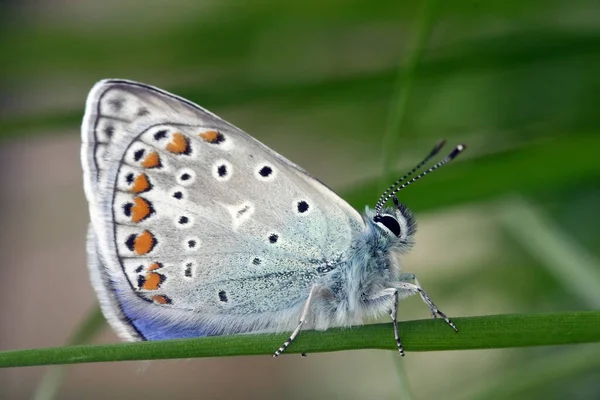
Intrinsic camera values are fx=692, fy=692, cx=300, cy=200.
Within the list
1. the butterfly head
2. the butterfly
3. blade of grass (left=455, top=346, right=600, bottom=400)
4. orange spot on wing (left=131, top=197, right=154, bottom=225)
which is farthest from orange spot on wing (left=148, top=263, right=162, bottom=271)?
blade of grass (left=455, top=346, right=600, bottom=400)

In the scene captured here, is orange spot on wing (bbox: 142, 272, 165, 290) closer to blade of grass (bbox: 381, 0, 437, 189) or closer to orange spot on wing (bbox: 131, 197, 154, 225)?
orange spot on wing (bbox: 131, 197, 154, 225)

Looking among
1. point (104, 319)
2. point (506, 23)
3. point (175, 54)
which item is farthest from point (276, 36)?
point (104, 319)

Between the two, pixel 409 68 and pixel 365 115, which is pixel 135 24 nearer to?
pixel 365 115

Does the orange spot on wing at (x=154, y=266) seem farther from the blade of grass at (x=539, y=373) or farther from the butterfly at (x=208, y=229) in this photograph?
the blade of grass at (x=539, y=373)

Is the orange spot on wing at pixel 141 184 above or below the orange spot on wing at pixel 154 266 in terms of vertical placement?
above

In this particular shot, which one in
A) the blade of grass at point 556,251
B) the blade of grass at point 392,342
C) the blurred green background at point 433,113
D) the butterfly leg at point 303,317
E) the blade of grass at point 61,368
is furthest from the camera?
the blade of grass at point 556,251

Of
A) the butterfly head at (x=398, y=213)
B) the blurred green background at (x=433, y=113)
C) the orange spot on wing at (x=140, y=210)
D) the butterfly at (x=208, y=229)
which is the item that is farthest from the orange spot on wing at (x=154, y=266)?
the butterfly head at (x=398, y=213)

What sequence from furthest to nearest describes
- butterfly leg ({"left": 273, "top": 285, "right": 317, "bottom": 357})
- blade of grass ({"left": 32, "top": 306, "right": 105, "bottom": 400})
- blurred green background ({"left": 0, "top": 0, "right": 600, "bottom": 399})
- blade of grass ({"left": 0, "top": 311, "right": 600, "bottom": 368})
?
1. blurred green background ({"left": 0, "top": 0, "right": 600, "bottom": 399})
2. blade of grass ({"left": 32, "top": 306, "right": 105, "bottom": 400})
3. butterfly leg ({"left": 273, "top": 285, "right": 317, "bottom": 357})
4. blade of grass ({"left": 0, "top": 311, "right": 600, "bottom": 368})
